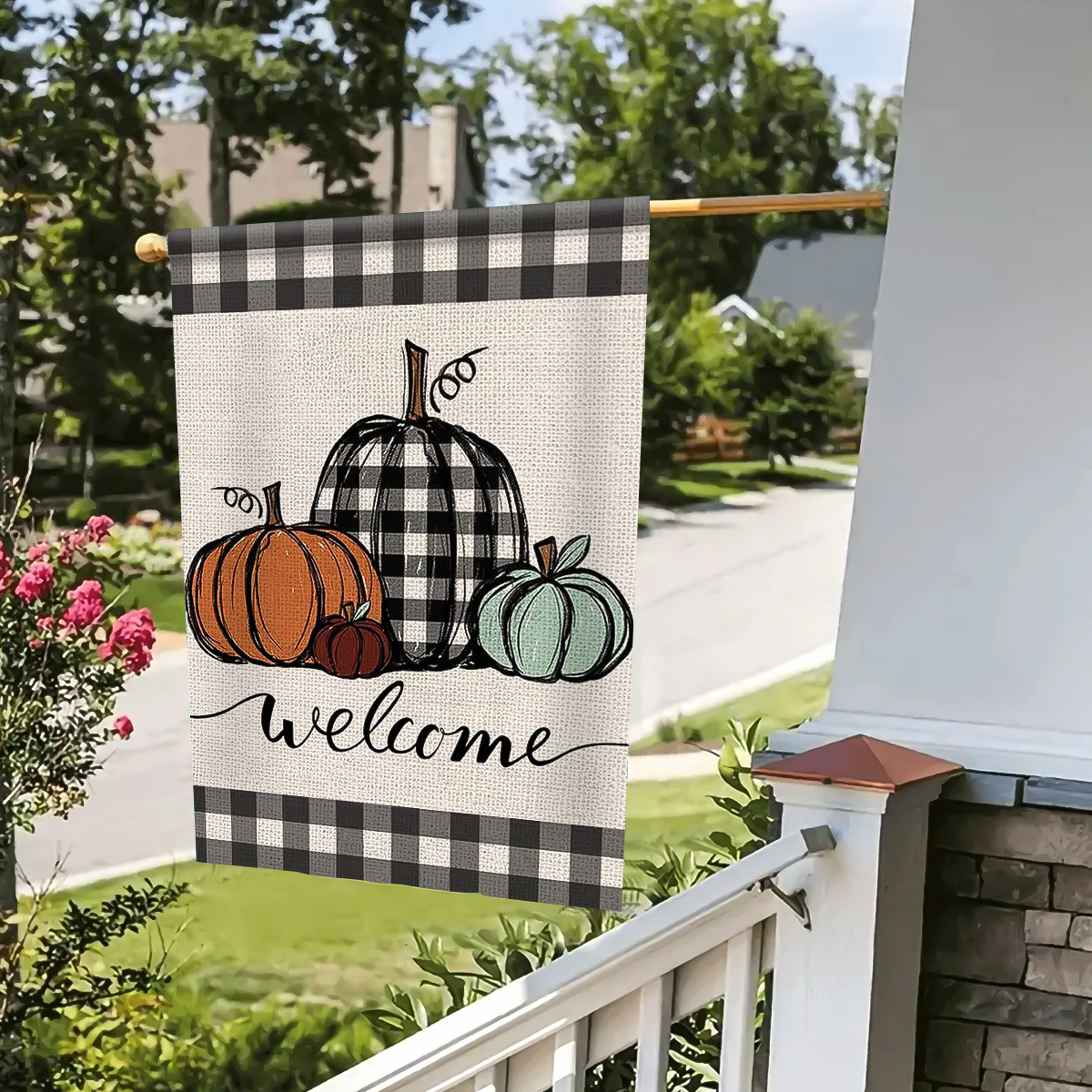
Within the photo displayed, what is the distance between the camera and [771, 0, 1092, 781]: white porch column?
3.67 ft

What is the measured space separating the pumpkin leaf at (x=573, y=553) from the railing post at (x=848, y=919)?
348 millimetres

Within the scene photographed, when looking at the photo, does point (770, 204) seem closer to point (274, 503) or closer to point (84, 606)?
point (274, 503)

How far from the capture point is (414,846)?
1422 millimetres

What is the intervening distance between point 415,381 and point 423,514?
16 cm

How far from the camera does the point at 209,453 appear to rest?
1488mm

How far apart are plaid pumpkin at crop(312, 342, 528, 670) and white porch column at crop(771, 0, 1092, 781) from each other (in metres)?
0.43

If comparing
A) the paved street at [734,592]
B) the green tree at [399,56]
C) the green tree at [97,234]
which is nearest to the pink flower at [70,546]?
the green tree at [97,234]

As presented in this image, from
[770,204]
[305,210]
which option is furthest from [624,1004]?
[305,210]

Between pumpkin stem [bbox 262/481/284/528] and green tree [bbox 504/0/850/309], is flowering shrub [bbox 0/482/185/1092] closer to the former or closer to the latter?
pumpkin stem [bbox 262/481/284/528]

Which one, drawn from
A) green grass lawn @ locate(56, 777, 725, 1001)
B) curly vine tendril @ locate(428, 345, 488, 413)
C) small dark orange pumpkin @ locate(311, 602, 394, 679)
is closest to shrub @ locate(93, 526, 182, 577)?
green grass lawn @ locate(56, 777, 725, 1001)

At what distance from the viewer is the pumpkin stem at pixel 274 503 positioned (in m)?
1.46

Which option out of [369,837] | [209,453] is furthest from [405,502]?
[369,837]

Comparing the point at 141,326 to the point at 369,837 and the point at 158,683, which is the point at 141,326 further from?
the point at 369,837

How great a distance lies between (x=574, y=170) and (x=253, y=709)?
1.44 m
